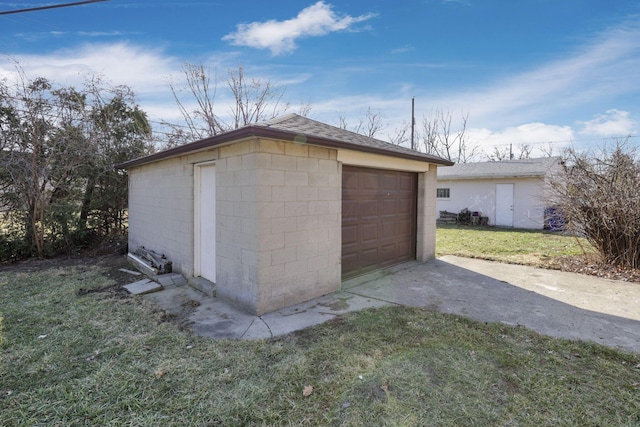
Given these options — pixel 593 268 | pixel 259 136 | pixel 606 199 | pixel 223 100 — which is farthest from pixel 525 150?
pixel 259 136

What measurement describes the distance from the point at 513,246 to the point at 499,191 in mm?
5977

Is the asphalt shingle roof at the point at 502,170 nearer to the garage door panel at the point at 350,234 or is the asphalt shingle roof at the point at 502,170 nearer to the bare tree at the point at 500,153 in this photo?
the garage door panel at the point at 350,234

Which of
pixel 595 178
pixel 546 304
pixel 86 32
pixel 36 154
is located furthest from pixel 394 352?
pixel 36 154

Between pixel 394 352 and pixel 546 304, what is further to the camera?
pixel 546 304

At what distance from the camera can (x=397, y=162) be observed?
640 centimetres

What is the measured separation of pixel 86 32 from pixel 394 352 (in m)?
9.25

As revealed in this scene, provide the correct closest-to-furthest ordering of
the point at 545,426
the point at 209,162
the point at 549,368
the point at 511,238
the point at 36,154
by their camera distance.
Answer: the point at 545,426 → the point at 549,368 → the point at 209,162 → the point at 36,154 → the point at 511,238

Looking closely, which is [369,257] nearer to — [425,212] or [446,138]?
[425,212]

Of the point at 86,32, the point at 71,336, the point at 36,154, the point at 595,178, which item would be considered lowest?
the point at 71,336

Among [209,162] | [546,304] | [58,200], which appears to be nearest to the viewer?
[546,304]

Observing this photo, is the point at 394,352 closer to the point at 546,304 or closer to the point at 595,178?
the point at 546,304

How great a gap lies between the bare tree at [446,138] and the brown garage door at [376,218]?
66.2ft

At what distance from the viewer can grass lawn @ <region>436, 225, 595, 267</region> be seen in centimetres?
769

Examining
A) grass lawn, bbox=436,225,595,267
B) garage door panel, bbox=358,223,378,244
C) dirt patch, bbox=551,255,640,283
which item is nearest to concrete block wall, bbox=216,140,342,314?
garage door panel, bbox=358,223,378,244
